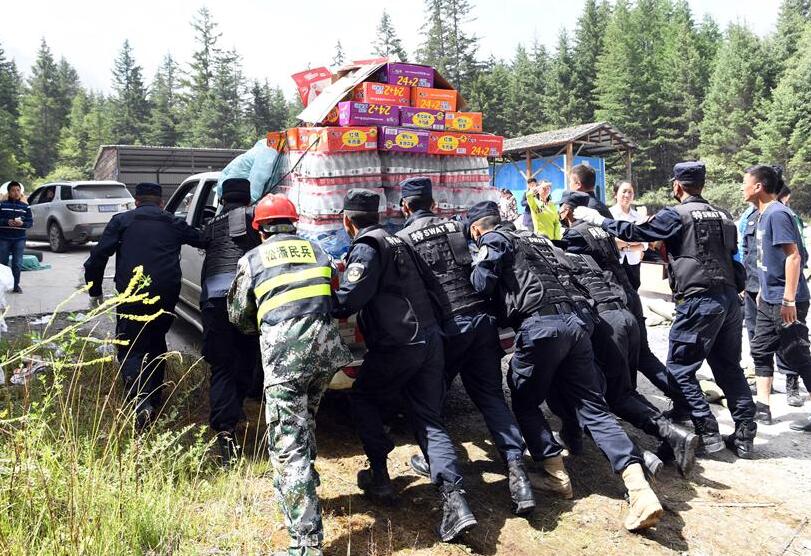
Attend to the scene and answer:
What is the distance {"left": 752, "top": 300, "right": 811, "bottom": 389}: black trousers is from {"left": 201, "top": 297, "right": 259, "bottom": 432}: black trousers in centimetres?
414

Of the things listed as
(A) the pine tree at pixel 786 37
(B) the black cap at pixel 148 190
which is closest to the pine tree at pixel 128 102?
(A) the pine tree at pixel 786 37

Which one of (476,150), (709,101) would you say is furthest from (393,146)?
(709,101)

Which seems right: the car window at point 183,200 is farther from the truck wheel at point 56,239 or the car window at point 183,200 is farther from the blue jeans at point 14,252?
the truck wheel at point 56,239

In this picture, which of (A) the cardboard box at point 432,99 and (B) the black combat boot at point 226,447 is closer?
(B) the black combat boot at point 226,447

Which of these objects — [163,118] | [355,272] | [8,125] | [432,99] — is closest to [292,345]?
[355,272]

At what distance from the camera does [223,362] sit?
3.87 m

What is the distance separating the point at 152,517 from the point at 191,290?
130 inches

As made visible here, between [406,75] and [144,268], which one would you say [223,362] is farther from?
[406,75]

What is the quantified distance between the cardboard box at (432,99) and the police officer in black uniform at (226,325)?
61.9 inches

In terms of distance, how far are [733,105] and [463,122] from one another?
1529 inches

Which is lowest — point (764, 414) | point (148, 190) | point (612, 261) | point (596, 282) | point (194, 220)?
point (764, 414)

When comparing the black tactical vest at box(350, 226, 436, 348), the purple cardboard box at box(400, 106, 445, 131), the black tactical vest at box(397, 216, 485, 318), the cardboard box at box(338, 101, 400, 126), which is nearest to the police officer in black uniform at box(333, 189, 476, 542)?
the black tactical vest at box(350, 226, 436, 348)

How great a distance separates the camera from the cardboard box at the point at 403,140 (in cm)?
450

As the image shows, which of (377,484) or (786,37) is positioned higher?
(786,37)
